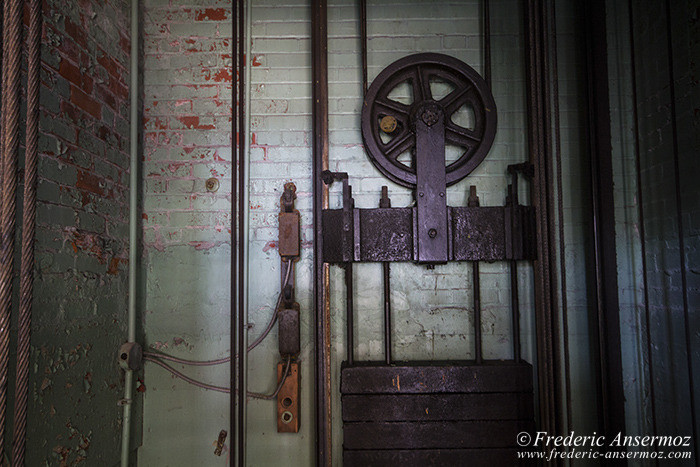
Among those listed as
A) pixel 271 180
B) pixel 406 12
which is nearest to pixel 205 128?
pixel 271 180

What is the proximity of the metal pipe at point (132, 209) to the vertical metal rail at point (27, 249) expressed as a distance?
2.26ft

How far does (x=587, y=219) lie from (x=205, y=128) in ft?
5.58

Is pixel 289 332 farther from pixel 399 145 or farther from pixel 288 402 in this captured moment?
pixel 399 145

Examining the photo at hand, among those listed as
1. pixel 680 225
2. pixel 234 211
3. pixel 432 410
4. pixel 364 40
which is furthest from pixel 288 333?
→ pixel 680 225

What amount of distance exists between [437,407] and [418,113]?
3.87 feet

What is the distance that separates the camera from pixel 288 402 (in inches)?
63.5

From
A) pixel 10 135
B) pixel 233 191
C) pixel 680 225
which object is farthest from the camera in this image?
pixel 233 191

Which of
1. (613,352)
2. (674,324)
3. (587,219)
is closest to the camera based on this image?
(674,324)

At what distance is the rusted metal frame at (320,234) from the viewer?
4.89 feet

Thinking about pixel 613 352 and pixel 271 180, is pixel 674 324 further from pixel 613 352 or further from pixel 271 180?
pixel 271 180

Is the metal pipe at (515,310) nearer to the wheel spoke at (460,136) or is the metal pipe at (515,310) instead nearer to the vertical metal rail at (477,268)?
the vertical metal rail at (477,268)

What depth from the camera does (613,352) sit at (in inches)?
61.3

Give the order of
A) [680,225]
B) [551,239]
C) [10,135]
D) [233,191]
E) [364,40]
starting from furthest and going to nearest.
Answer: [364,40]
[233,191]
[551,239]
[680,225]
[10,135]

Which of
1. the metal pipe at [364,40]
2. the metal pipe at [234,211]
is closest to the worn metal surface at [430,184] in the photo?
the metal pipe at [364,40]
